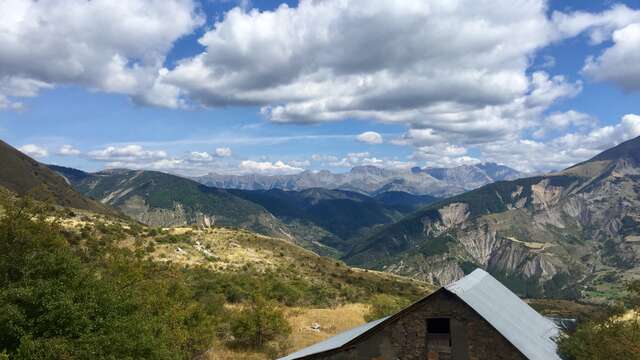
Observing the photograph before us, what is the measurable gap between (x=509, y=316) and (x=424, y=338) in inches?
279

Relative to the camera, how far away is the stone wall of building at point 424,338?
24.9 m

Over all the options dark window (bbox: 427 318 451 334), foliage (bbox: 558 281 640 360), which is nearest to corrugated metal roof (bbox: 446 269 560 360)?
foliage (bbox: 558 281 640 360)

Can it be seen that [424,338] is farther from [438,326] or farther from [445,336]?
[438,326]

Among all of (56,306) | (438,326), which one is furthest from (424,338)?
(56,306)

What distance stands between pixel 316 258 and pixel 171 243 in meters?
43.5

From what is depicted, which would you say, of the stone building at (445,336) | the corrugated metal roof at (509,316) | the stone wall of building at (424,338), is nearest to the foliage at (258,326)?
the stone building at (445,336)

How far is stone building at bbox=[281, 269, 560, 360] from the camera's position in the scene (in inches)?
981

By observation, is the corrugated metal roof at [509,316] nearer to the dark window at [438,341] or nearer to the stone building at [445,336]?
the stone building at [445,336]

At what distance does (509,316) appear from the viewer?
2948 cm

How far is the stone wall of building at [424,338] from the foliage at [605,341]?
4411mm

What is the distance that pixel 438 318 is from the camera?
85.4ft

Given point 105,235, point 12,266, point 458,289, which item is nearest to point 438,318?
point 458,289

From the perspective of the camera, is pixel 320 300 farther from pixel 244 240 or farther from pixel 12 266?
pixel 12 266

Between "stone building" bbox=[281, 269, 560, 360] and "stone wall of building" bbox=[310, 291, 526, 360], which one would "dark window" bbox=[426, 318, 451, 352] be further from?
"stone wall of building" bbox=[310, 291, 526, 360]
